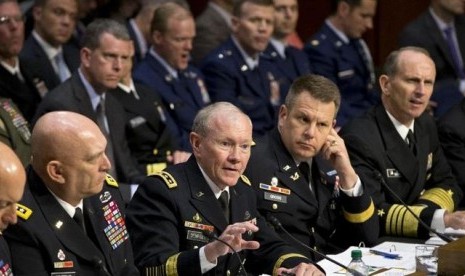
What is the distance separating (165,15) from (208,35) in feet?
3.00

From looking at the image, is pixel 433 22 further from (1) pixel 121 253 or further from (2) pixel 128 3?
(1) pixel 121 253

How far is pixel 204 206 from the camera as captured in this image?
12.9ft

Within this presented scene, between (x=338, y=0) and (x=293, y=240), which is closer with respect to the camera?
(x=293, y=240)

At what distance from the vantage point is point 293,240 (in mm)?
4348

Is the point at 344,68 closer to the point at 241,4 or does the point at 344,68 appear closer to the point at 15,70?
the point at 241,4

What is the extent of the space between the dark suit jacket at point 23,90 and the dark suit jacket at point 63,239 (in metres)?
2.13

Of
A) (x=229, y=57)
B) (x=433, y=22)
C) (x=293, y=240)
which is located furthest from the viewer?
(x=433, y=22)

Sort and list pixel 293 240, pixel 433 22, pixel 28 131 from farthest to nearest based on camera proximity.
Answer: pixel 433 22 → pixel 28 131 → pixel 293 240

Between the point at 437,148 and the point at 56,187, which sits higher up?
the point at 56,187

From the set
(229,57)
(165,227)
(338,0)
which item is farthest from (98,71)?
(338,0)

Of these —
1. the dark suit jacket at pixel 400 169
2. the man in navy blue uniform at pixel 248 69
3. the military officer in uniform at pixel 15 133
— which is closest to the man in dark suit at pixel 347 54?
the man in navy blue uniform at pixel 248 69

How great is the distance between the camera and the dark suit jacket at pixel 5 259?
3283 mm

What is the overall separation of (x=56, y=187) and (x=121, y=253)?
0.33m

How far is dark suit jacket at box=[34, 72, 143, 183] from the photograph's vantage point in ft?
17.3
